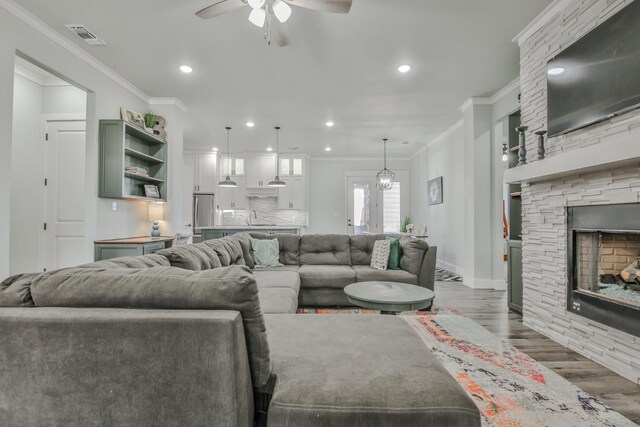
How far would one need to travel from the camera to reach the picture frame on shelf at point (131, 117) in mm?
4086

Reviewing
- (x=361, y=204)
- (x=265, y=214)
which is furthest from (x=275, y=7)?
(x=361, y=204)

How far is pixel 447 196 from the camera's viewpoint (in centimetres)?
626

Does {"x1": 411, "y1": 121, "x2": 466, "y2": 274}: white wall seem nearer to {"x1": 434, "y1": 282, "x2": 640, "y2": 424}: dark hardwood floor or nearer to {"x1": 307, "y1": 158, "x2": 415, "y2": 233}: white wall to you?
{"x1": 307, "y1": 158, "x2": 415, "y2": 233}: white wall

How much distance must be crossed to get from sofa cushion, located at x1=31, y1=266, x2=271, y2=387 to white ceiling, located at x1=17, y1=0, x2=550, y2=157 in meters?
2.58

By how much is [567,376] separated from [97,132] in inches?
203

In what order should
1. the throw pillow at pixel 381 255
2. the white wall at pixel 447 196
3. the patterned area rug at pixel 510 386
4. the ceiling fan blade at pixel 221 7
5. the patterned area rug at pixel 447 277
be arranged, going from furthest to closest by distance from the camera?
the white wall at pixel 447 196 < the patterned area rug at pixel 447 277 < the throw pillow at pixel 381 255 < the ceiling fan blade at pixel 221 7 < the patterned area rug at pixel 510 386

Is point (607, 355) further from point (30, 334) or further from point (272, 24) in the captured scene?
point (272, 24)

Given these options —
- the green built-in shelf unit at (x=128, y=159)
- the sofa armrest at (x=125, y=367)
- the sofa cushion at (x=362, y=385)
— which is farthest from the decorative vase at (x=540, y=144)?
the green built-in shelf unit at (x=128, y=159)

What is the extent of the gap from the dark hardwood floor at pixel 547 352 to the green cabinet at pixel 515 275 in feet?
0.39

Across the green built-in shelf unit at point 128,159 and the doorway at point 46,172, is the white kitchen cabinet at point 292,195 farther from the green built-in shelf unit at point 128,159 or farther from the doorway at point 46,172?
the doorway at point 46,172

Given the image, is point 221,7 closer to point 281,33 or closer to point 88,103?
point 281,33

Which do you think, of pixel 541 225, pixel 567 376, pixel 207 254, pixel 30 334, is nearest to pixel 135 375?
pixel 30 334

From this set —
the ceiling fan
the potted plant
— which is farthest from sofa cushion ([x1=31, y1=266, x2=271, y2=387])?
the potted plant

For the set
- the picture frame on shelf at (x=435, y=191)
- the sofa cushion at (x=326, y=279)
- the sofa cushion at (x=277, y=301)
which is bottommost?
the sofa cushion at (x=326, y=279)
